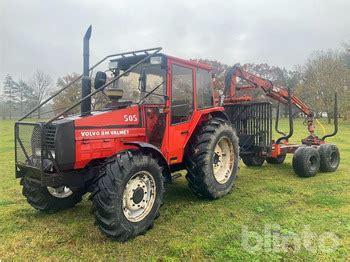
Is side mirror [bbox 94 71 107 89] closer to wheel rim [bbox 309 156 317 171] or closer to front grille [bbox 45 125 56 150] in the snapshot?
front grille [bbox 45 125 56 150]

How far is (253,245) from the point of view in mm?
4207

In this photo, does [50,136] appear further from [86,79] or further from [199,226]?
[199,226]

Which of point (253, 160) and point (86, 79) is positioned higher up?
point (86, 79)

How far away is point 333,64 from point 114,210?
119 ft

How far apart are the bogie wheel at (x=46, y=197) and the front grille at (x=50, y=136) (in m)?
0.93

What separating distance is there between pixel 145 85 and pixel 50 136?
190 centimetres

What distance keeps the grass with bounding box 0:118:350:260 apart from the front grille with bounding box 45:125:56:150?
4.28ft

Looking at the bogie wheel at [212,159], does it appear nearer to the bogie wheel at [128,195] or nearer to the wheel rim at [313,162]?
the bogie wheel at [128,195]

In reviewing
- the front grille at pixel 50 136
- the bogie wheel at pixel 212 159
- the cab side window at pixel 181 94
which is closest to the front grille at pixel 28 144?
the front grille at pixel 50 136

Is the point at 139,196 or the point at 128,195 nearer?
the point at 128,195

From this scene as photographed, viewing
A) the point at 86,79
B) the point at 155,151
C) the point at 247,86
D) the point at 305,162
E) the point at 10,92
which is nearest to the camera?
the point at 155,151

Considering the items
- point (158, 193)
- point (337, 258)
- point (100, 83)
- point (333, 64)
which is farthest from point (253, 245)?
point (333, 64)

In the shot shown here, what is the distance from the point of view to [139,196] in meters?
4.66

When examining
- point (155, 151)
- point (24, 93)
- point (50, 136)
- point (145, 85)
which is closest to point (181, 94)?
point (145, 85)
